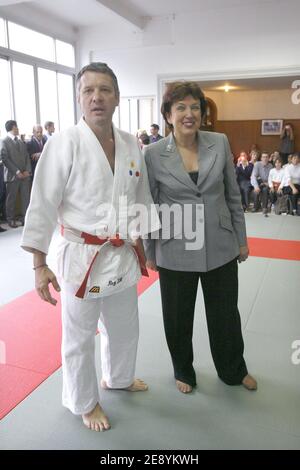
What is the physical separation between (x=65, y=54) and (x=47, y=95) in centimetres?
124

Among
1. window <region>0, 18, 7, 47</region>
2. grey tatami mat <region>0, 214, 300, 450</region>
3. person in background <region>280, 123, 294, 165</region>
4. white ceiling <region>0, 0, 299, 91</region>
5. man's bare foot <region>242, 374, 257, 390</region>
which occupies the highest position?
white ceiling <region>0, 0, 299, 91</region>

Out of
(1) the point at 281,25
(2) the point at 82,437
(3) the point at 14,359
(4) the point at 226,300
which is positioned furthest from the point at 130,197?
(1) the point at 281,25

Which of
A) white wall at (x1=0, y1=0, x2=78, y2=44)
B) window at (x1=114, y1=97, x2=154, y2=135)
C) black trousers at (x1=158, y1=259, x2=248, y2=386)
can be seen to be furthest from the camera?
window at (x1=114, y1=97, x2=154, y2=135)

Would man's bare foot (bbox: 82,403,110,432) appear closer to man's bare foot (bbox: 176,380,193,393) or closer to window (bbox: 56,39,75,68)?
man's bare foot (bbox: 176,380,193,393)

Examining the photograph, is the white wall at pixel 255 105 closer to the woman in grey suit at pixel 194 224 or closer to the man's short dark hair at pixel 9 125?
the man's short dark hair at pixel 9 125

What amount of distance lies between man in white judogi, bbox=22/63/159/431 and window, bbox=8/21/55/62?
7169 millimetres

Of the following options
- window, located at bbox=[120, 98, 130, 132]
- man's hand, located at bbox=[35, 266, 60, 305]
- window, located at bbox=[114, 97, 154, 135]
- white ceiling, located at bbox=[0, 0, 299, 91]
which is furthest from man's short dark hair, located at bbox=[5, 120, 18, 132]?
man's hand, located at bbox=[35, 266, 60, 305]

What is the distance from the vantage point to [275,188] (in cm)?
766

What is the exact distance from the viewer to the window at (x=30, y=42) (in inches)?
306

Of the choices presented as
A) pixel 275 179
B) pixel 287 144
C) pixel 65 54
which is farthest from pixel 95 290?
pixel 287 144

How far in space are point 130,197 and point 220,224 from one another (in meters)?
0.47

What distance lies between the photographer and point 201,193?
74.2 inches

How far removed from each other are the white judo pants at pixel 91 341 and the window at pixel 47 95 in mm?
7747

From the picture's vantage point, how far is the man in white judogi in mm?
1619
